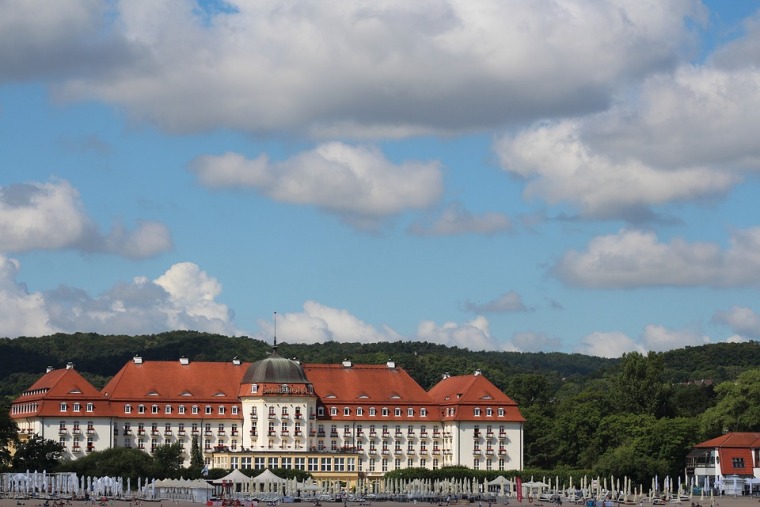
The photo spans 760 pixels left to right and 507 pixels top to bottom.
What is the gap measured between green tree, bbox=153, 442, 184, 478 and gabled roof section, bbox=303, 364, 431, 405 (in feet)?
55.7

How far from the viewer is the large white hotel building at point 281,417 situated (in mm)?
138125

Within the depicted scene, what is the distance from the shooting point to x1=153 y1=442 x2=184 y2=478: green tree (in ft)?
417

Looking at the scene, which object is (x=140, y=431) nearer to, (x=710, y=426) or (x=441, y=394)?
(x=441, y=394)

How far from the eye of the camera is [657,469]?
135375mm

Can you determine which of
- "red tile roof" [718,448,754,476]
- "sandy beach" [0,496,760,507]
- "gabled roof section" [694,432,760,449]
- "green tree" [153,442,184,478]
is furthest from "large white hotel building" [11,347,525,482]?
"sandy beach" [0,496,760,507]

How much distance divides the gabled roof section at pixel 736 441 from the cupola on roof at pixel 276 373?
126 feet

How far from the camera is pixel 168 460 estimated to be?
131m

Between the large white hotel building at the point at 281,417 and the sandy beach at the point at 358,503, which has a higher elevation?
the large white hotel building at the point at 281,417

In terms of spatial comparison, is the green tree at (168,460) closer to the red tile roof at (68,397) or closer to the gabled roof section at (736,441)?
the red tile roof at (68,397)

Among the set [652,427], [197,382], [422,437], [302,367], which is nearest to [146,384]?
[197,382]

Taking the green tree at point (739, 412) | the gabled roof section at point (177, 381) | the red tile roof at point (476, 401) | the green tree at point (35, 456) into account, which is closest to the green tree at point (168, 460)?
the gabled roof section at point (177, 381)

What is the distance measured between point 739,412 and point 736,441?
912 cm

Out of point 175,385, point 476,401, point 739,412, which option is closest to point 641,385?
point 739,412

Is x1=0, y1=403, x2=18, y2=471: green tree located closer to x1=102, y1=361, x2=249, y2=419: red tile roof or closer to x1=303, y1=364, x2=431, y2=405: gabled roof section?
x1=102, y1=361, x2=249, y2=419: red tile roof
